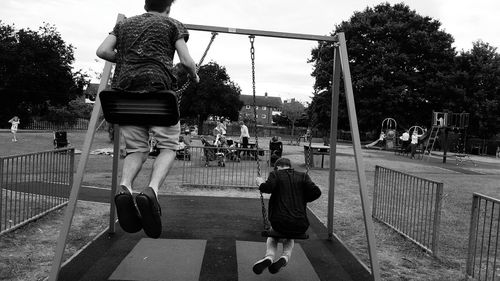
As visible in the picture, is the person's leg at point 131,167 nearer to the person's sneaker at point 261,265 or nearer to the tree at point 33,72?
the person's sneaker at point 261,265

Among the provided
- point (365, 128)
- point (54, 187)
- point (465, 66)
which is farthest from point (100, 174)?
point (465, 66)

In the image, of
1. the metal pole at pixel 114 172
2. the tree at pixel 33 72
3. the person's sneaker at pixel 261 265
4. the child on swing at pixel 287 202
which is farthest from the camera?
the tree at pixel 33 72

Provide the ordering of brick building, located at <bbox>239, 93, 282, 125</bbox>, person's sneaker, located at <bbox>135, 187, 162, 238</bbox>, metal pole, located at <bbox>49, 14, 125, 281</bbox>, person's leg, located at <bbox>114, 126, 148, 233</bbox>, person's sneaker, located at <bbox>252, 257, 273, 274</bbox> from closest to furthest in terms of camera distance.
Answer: person's sneaker, located at <bbox>135, 187, 162, 238</bbox> < person's leg, located at <bbox>114, 126, 148, 233</bbox> < metal pole, located at <bbox>49, 14, 125, 281</bbox> < person's sneaker, located at <bbox>252, 257, 273, 274</bbox> < brick building, located at <bbox>239, 93, 282, 125</bbox>

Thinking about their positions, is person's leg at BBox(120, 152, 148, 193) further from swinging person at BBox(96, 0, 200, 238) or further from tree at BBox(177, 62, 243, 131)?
tree at BBox(177, 62, 243, 131)

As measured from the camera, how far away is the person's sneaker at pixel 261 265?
12.8ft

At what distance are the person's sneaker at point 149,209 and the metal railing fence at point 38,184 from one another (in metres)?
3.76

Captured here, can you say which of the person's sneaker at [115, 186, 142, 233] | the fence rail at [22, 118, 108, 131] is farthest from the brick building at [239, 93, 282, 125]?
the person's sneaker at [115, 186, 142, 233]

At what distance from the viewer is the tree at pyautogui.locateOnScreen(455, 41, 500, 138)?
36.6m

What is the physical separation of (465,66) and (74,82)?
4096 cm

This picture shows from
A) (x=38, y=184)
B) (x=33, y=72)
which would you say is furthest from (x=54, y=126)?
(x=38, y=184)

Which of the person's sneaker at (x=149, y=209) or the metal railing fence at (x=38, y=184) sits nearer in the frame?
the person's sneaker at (x=149, y=209)

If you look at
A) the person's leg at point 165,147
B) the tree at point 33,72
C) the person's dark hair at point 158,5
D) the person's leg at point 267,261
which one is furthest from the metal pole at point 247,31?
the tree at point 33,72

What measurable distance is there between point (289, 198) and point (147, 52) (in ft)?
Answer: 6.59

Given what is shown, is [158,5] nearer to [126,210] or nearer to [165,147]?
[165,147]
